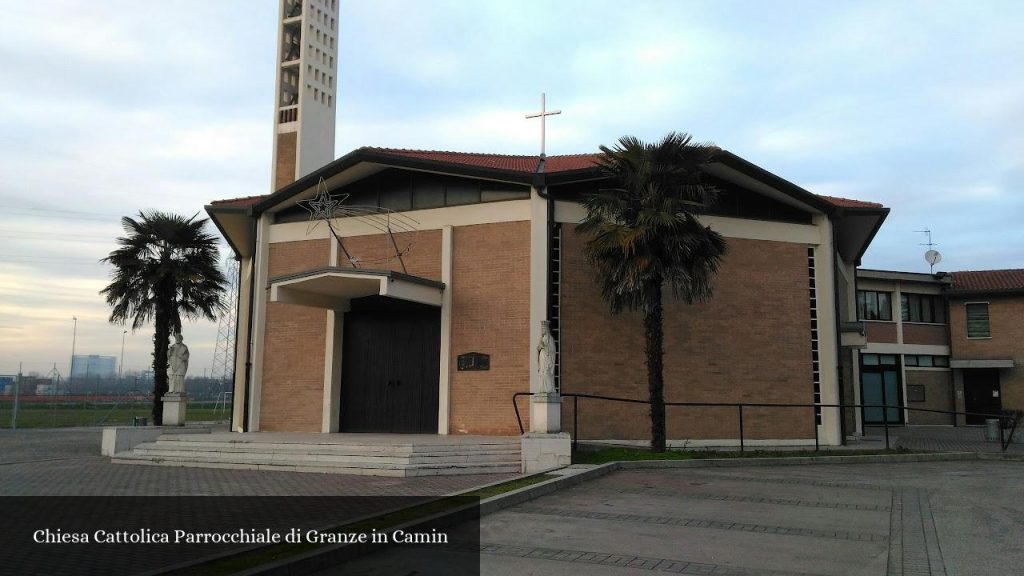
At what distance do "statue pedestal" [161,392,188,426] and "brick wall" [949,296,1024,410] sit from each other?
3092cm

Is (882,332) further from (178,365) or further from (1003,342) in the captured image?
(178,365)

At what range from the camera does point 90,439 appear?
23281mm

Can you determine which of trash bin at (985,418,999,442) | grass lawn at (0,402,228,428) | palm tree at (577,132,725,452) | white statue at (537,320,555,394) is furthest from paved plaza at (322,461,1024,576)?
grass lawn at (0,402,228,428)

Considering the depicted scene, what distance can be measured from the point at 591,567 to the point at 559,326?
11.3m

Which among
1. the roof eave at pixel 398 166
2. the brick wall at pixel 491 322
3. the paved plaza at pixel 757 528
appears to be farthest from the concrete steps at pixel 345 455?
the roof eave at pixel 398 166

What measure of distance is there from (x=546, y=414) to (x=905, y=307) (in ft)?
86.3

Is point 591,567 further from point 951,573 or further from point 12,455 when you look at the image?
point 12,455

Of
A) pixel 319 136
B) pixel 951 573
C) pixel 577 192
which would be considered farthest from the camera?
pixel 319 136

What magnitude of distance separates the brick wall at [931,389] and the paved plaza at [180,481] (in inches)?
1069

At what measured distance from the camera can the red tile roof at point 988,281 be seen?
111ft

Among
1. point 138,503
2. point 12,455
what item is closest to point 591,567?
point 138,503

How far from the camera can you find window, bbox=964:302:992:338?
3453 centimetres

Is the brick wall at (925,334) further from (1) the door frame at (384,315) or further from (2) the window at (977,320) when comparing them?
(1) the door frame at (384,315)

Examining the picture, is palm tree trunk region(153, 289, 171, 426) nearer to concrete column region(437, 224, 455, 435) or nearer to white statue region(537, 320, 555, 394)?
concrete column region(437, 224, 455, 435)
